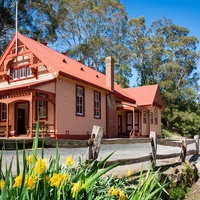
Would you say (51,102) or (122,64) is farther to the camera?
(122,64)

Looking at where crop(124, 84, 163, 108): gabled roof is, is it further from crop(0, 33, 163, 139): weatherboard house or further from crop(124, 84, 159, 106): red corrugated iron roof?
crop(0, 33, 163, 139): weatherboard house

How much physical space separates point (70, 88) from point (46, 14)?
925 inches

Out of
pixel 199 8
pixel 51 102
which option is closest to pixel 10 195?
pixel 51 102

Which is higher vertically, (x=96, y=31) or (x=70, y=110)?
(x=96, y=31)

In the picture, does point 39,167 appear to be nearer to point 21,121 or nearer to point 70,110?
point 70,110

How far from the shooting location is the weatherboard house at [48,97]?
16.1 metres

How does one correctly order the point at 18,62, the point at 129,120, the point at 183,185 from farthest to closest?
the point at 129,120, the point at 18,62, the point at 183,185

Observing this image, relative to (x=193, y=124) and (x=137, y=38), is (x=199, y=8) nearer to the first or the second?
(x=193, y=124)

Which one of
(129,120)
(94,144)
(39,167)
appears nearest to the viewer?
(39,167)

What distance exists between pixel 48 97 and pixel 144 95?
1465 cm

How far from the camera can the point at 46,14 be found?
37.9 m

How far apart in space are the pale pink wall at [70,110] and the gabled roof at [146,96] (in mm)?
8860

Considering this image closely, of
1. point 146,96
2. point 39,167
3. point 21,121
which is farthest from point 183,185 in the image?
point 146,96

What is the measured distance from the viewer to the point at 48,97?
16.7 m
